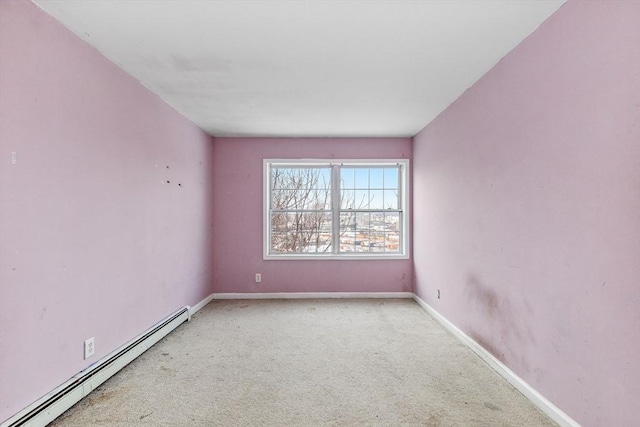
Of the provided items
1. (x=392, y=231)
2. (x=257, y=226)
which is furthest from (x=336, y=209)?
(x=257, y=226)

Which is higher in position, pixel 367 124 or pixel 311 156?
pixel 367 124

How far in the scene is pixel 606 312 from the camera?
1461 mm

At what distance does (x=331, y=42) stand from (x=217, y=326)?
3.01 metres

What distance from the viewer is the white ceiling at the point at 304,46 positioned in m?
1.74

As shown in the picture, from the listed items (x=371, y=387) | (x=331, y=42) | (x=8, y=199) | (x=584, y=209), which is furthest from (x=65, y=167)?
(x=584, y=209)

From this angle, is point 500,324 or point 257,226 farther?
point 257,226

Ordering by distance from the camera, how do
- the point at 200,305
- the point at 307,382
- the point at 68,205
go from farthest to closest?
1. the point at 200,305
2. the point at 307,382
3. the point at 68,205

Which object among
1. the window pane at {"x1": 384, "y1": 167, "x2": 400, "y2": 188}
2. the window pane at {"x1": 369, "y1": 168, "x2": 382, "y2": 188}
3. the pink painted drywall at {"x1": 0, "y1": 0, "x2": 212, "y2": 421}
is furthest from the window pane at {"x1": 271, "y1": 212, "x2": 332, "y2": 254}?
the pink painted drywall at {"x1": 0, "y1": 0, "x2": 212, "y2": 421}

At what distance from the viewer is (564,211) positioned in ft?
5.61

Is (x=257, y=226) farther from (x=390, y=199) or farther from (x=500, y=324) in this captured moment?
(x=500, y=324)

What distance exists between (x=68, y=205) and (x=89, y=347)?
1.00 meters

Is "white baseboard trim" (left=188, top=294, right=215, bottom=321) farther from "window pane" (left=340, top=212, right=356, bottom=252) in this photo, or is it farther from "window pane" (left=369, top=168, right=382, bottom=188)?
"window pane" (left=369, top=168, right=382, bottom=188)

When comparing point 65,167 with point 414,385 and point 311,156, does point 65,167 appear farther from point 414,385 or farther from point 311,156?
point 311,156

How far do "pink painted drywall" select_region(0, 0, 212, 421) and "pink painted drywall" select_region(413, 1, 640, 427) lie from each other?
2.98m
